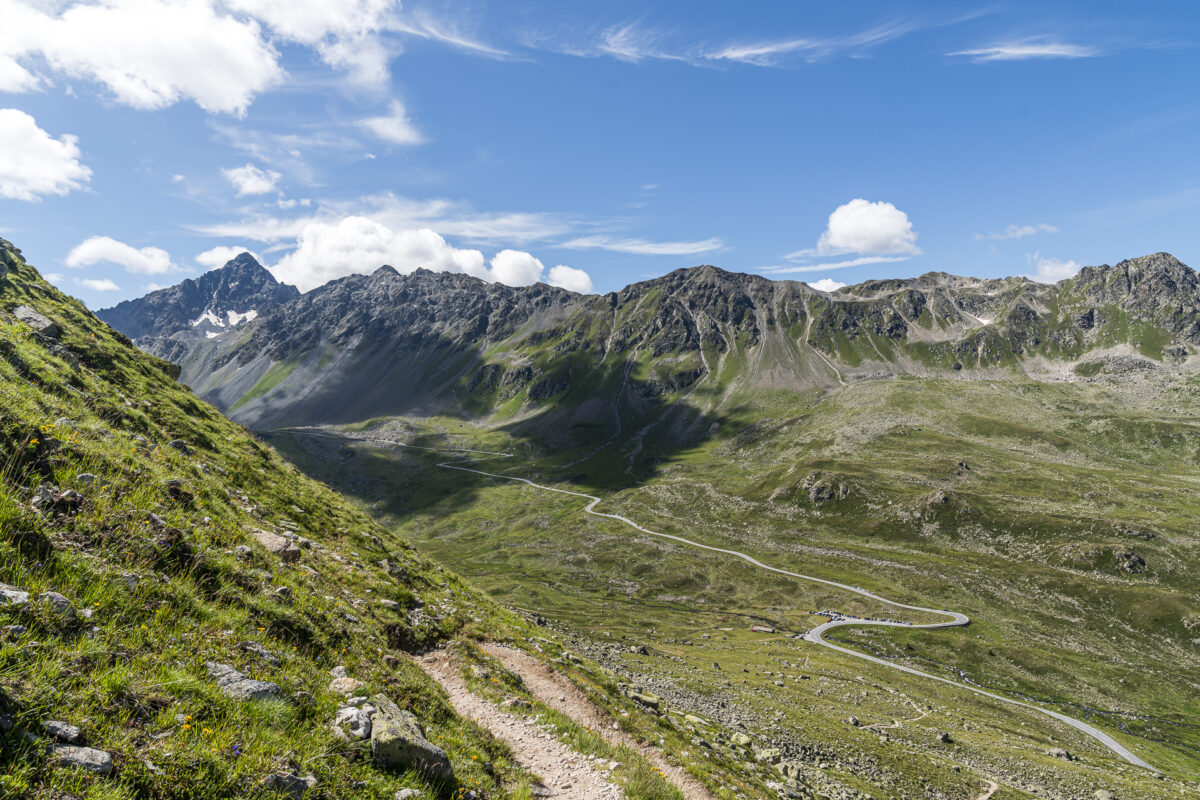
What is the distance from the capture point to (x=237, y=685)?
7.58 m

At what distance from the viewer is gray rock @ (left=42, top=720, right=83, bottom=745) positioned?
16.8 ft

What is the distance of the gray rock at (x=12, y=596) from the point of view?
6035 mm

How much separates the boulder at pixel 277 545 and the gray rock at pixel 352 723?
27.6 ft

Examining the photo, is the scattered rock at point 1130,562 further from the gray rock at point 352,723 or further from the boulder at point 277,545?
the boulder at point 277,545

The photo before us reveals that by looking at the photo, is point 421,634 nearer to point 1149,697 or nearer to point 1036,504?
point 1149,697

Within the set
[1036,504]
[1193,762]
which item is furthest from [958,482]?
[1193,762]

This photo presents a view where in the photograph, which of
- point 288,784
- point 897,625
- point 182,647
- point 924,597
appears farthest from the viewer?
point 924,597

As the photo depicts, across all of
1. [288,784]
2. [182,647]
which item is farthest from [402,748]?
[182,647]

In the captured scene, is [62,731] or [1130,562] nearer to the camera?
[62,731]

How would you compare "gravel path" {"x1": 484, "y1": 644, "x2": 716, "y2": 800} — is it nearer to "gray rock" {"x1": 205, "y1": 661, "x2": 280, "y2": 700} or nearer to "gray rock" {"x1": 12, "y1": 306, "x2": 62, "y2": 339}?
"gray rock" {"x1": 205, "y1": 661, "x2": 280, "y2": 700}

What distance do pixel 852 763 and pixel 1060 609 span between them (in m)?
105

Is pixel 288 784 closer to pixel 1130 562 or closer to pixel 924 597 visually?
pixel 924 597

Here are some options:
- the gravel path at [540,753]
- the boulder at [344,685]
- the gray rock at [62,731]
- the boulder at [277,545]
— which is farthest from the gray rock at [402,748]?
the boulder at [277,545]

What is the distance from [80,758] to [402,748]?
475 centimetres
